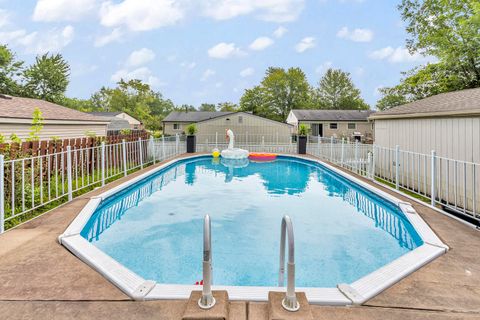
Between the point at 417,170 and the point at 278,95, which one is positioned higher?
the point at 278,95

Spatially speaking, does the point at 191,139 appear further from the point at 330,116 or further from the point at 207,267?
the point at 330,116

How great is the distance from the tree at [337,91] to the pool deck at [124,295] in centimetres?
4846

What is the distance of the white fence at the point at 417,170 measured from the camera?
17.1 ft

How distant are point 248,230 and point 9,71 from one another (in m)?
33.5

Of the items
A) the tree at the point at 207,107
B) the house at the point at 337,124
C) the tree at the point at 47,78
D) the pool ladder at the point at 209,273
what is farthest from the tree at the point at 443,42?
the tree at the point at 207,107

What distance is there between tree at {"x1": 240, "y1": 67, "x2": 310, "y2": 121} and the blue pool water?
38.0 m

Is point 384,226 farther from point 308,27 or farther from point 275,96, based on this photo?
point 275,96

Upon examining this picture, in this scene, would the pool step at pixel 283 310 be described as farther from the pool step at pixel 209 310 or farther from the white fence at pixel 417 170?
the white fence at pixel 417 170

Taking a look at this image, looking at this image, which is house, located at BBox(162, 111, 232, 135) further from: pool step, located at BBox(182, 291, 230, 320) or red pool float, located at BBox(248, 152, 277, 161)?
pool step, located at BBox(182, 291, 230, 320)

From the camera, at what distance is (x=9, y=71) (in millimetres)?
27875

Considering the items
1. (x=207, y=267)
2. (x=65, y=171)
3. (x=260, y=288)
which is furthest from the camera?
(x=65, y=171)

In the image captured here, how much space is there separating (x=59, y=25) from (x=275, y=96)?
2991 cm

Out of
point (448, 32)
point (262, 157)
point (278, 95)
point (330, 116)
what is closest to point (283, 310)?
point (262, 157)

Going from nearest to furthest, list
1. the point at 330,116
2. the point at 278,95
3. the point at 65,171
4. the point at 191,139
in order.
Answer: the point at 65,171 < the point at 191,139 < the point at 330,116 < the point at 278,95
